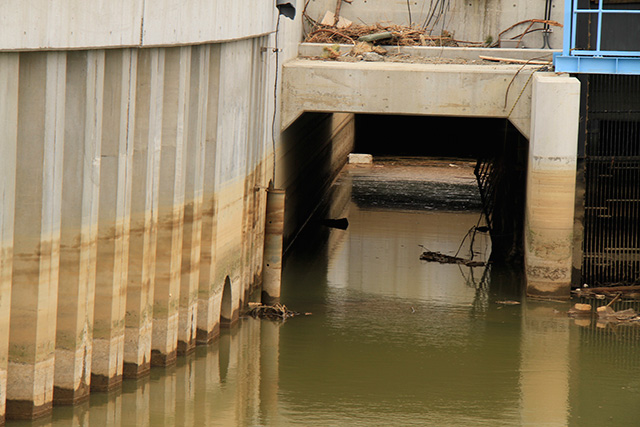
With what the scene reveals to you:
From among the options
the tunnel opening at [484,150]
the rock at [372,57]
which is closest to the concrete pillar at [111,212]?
the rock at [372,57]

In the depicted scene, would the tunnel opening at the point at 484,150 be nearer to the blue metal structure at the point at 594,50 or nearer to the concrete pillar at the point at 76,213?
the blue metal structure at the point at 594,50

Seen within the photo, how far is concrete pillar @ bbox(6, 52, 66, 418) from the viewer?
8953mm

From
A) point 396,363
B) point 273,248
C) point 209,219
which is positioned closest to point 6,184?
point 209,219

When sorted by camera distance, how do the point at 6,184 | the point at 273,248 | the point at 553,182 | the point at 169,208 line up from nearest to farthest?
the point at 6,184
the point at 169,208
the point at 273,248
the point at 553,182

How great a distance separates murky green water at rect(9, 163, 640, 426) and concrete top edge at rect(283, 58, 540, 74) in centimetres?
348

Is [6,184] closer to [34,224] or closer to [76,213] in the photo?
[34,224]

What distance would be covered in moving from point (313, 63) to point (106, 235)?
7738 mm

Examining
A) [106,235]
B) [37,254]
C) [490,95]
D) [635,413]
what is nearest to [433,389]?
[635,413]

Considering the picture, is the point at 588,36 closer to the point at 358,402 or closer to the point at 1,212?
the point at 358,402

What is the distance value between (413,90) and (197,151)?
5485 millimetres

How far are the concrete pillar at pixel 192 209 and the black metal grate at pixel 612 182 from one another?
6.55 meters

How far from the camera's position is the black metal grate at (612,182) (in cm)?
1571

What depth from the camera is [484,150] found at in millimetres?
26250

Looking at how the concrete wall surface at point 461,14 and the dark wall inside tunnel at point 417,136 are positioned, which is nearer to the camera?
the concrete wall surface at point 461,14
